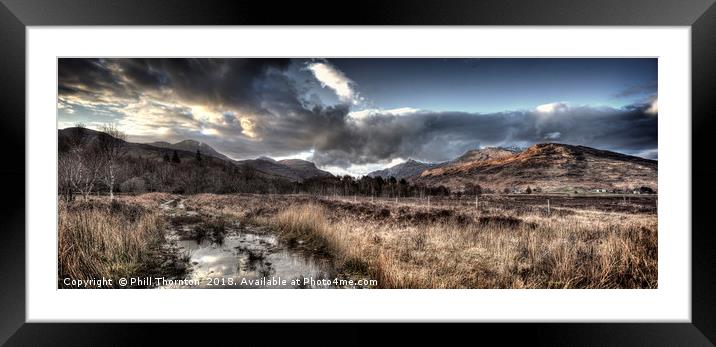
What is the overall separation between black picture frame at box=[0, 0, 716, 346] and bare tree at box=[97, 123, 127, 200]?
750 millimetres

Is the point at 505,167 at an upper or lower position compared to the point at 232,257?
upper

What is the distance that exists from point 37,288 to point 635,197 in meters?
7.31

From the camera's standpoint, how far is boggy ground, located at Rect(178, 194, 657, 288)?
300 cm

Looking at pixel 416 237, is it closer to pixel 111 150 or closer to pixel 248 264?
pixel 248 264

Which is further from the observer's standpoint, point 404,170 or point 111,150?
point 404,170
